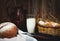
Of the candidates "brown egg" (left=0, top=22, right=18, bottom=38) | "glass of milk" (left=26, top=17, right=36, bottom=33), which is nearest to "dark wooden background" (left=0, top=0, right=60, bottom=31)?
"glass of milk" (left=26, top=17, right=36, bottom=33)

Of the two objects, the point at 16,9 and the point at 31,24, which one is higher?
the point at 16,9

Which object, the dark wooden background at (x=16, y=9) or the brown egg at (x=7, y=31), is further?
the dark wooden background at (x=16, y=9)

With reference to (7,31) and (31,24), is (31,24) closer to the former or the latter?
(31,24)

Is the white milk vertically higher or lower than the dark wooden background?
lower

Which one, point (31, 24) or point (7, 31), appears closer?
point (7, 31)

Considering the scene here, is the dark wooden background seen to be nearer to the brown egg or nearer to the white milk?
the white milk

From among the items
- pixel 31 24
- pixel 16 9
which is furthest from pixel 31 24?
pixel 16 9

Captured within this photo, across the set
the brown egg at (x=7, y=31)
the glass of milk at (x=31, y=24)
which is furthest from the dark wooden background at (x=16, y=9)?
the brown egg at (x=7, y=31)

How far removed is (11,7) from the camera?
1.14 m

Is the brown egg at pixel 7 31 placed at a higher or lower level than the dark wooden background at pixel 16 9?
lower

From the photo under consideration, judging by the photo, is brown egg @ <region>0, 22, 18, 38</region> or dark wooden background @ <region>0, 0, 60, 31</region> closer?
brown egg @ <region>0, 22, 18, 38</region>

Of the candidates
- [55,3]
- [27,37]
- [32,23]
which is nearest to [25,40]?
[27,37]

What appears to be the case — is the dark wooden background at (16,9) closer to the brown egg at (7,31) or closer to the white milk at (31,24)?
the white milk at (31,24)

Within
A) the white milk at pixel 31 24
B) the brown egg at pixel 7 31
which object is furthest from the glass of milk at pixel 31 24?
the brown egg at pixel 7 31
